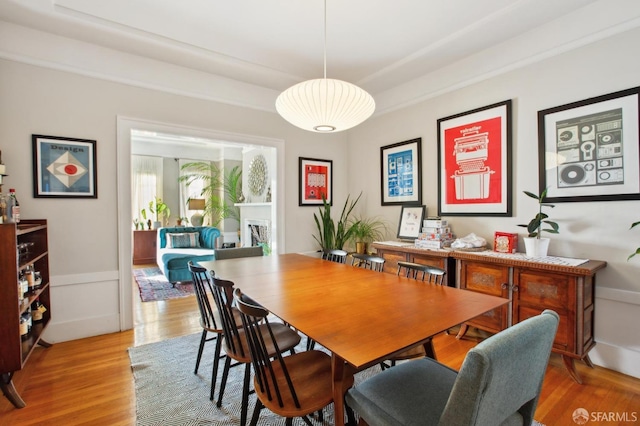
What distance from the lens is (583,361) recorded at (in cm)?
238

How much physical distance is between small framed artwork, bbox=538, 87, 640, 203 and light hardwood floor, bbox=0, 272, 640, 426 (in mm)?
1315

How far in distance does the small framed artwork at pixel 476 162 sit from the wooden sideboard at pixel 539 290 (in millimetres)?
598

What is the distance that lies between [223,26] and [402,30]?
155cm

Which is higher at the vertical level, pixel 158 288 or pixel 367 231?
pixel 367 231

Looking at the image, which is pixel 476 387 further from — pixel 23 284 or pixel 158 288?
pixel 158 288

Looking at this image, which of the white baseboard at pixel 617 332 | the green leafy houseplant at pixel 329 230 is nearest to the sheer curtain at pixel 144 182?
the green leafy houseplant at pixel 329 230

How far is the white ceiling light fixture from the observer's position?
186 cm

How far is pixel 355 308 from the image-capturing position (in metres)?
1.46

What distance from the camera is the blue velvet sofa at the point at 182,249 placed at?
468cm

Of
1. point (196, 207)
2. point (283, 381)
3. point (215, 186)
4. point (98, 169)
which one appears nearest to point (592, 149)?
point (283, 381)

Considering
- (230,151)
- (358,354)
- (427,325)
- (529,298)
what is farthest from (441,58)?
(230,151)

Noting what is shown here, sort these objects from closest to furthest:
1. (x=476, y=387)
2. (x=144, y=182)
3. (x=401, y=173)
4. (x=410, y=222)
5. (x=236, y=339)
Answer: (x=476, y=387) < (x=236, y=339) < (x=410, y=222) < (x=401, y=173) < (x=144, y=182)

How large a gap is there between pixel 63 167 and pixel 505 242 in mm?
4010

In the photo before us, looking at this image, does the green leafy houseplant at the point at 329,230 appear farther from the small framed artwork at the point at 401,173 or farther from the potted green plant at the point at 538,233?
the potted green plant at the point at 538,233
